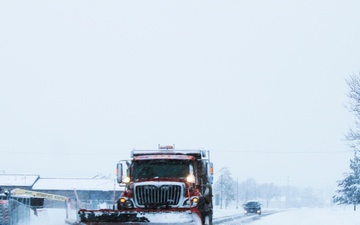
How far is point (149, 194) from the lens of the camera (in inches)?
604

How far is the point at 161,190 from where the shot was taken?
1524cm

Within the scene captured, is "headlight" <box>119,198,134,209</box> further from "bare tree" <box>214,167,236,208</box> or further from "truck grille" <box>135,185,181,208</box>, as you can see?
"bare tree" <box>214,167,236,208</box>

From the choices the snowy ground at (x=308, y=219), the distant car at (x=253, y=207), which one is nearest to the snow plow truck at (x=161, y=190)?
the snowy ground at (x=308, y=219)

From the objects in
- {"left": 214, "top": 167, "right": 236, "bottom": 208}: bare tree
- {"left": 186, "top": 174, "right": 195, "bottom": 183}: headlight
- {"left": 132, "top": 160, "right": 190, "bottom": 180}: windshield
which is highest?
{"left": 132, "top": 160, "right": 190, "bottom": 180}: windshield

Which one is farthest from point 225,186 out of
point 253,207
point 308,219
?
point 308,219

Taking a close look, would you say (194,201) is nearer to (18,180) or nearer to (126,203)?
(126,203)

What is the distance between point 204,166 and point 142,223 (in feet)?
12.5

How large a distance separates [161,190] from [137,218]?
228cm

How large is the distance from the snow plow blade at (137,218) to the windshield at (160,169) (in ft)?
10.3

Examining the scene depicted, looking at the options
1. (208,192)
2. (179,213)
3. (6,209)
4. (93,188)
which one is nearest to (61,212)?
(6,209)

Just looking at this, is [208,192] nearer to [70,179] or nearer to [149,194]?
[149,194]

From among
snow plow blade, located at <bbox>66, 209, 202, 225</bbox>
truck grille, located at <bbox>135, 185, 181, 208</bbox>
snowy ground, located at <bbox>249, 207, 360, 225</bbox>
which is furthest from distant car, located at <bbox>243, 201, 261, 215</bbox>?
snow plow blade, located at <bbox>66, 209, 202, 225</bbox>

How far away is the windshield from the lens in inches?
642

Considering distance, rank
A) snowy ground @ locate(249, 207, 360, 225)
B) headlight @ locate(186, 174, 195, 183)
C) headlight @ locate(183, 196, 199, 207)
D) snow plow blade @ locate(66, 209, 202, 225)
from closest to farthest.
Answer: snow plow blade @ locate(66, 209, 202, 225)
headlight @ locate(183, 196, 199, 207)
headlight @ locate(186, 174, 195, 183)
snowy ground @ locate(249, 207, 360, 225)
